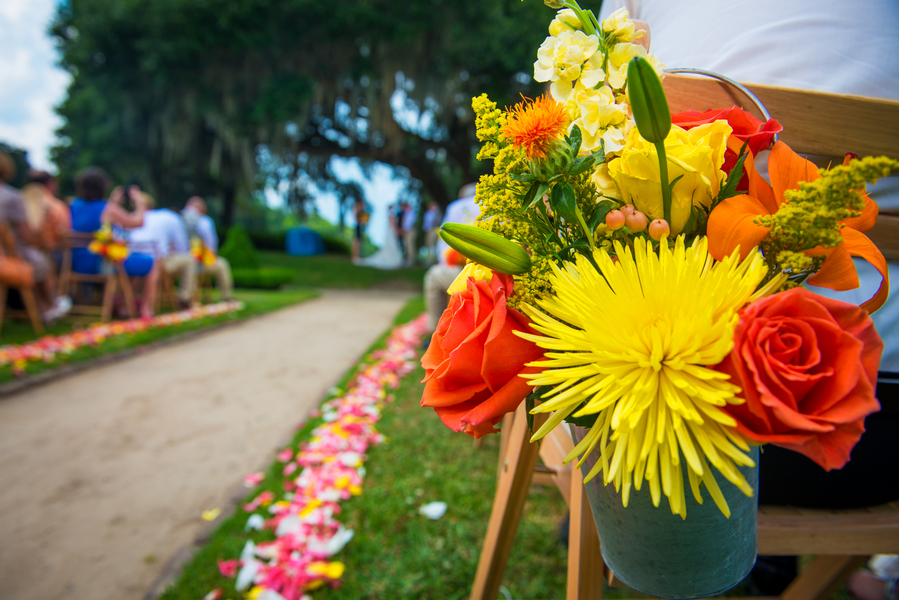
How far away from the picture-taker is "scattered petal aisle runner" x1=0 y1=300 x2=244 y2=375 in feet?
12.6

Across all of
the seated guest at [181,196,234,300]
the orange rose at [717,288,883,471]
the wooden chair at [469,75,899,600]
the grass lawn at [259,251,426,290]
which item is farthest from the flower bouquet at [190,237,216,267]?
the orange rose at [717,288,883,471]

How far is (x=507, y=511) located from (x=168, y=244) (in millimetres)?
6415

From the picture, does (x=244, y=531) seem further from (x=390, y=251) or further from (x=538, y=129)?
(x=390, y=251)

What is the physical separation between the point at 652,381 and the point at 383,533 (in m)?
1.75

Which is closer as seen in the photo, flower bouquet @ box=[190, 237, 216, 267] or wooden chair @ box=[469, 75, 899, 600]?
wooden chair @ box=[469, 75, 899, 600]

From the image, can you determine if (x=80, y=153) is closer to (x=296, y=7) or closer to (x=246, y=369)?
(x=296, y=7)

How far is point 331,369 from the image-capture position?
4340 millimetres

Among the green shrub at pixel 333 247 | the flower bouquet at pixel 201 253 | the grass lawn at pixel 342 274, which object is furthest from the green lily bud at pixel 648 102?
the green shrub at pixel 333 247

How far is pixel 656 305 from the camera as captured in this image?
1.51 ft

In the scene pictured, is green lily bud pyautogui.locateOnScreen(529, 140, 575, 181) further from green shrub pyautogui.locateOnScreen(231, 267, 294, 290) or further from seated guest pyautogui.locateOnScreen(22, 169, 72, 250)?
green shrub pyautogui.locateOnScreen(231, 267, 294, 290)

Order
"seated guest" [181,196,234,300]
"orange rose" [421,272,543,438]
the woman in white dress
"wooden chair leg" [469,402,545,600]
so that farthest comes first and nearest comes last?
the woman in white dress, "seated guest" [181,196,234,300], "wooden chair leg" [469,402,545,600], "orange rose" [421,272,543,438]

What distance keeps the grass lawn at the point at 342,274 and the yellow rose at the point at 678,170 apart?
10.3 meters

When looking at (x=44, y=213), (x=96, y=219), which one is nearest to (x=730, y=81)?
(x=44, y=213)

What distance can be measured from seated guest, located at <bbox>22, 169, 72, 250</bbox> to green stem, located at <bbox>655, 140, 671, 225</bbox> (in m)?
6.37
